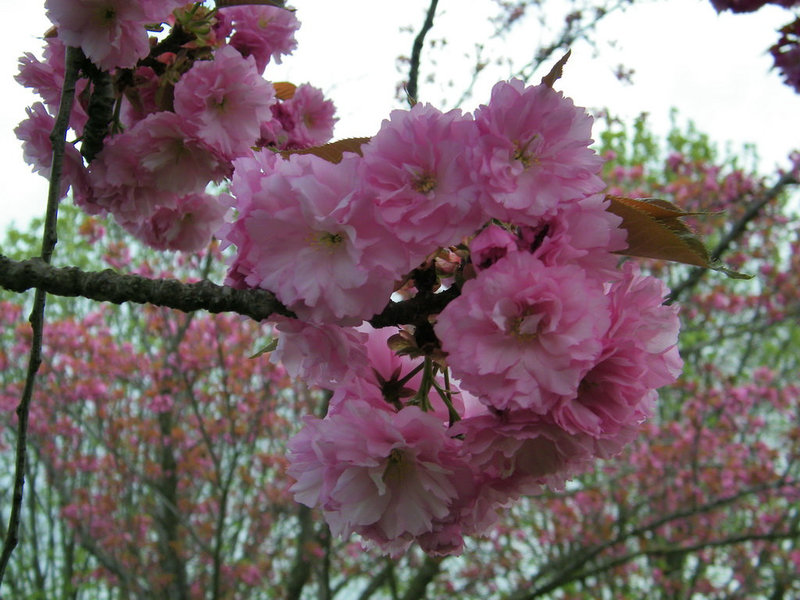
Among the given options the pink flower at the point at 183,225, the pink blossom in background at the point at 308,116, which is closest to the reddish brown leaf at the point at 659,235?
the pink blossom in background at the point at 308,116

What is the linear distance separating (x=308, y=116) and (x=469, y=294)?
1.02m

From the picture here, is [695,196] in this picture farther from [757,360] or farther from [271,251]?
[271,251]

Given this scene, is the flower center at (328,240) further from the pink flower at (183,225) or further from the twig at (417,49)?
the twig at (417,49)

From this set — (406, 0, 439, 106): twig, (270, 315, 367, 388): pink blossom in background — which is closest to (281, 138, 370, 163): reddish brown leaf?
(270, 315, 367, 388): pink blossom in background

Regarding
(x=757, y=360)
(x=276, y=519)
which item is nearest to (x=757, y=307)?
(x=757, y=360)

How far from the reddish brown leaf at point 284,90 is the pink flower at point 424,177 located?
904mm

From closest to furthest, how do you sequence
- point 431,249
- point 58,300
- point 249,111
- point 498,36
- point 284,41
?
point 431,249, point 249,111, point 284,41, point 498,36, point 58,300

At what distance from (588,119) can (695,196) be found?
6249mm

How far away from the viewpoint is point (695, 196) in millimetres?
6324

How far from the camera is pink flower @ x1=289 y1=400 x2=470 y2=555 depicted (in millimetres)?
794

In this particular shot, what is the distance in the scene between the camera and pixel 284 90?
5.15 feet

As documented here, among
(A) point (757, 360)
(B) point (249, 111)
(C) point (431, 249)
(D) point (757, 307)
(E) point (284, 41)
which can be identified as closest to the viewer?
(C) point (431, 249)

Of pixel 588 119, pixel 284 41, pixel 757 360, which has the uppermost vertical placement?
pixel 757 360

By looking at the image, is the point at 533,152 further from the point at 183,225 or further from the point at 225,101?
the point at 183,225
